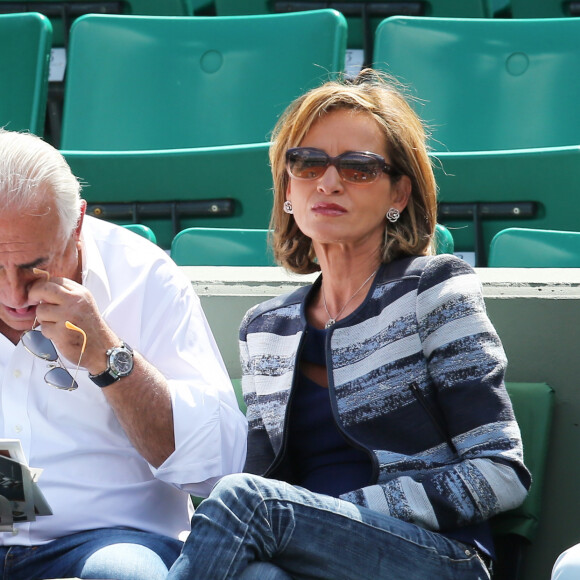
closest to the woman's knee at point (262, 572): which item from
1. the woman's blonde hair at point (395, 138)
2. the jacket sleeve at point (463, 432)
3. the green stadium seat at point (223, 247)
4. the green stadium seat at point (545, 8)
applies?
the jacket sleeve at point (463, 432)

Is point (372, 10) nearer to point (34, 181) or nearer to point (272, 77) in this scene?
point (272, 77)

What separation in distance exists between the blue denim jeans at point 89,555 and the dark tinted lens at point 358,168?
28.1 inches

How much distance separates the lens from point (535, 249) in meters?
2.63

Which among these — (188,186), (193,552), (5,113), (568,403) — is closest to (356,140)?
(568,403)

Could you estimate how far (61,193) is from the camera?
191cm

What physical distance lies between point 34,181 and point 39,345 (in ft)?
0.92

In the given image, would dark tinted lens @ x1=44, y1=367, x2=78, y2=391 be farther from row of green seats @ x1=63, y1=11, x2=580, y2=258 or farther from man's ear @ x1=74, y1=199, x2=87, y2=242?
row of green seats @ x1=63, y1=11, x2=580, y2=258

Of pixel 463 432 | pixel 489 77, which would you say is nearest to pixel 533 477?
pixel 463 432

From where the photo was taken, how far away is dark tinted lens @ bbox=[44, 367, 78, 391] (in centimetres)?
188

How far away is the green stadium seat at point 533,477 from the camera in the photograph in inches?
75.6

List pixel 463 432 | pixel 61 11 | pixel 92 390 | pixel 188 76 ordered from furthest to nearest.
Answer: pixel 61 11
pixel 188 76
pixel 92 390
pixel 463 432

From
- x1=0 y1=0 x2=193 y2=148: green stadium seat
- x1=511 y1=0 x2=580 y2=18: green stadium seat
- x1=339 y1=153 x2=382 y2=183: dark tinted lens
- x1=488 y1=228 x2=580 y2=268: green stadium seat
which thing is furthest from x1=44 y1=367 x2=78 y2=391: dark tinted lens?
x1=511 y1=0 x2=580 y2=18: green stadium seat

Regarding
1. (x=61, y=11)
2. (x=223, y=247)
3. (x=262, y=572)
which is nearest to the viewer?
(x=262, y=572)

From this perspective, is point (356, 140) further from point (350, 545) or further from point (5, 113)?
point (5, 113)
